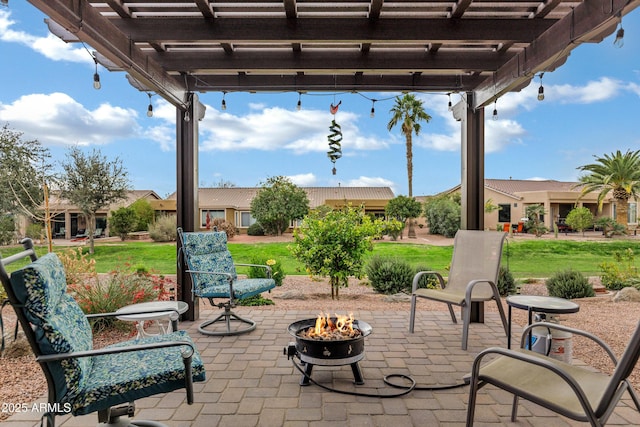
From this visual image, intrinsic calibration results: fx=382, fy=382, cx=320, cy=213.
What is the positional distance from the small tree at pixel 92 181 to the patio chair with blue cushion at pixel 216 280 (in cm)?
1239

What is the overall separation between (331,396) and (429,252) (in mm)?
14581

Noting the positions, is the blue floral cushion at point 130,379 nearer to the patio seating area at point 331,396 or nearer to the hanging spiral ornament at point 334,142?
the patio seating area at point 331,396

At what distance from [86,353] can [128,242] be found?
19.4 m

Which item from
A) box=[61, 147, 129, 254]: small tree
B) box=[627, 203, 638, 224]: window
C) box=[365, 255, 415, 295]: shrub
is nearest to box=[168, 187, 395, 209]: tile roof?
box=[61, 147, 129, 254]: small tree

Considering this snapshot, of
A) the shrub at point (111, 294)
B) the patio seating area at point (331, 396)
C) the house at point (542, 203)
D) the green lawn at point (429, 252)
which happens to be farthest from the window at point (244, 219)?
the patio seating area at point (331, 396)

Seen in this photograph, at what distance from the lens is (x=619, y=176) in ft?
56.2

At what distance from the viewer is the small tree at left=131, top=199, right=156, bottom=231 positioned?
19625 mm

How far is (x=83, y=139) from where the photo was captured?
14305mm

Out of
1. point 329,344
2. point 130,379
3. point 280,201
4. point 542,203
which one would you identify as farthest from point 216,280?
point 542,203

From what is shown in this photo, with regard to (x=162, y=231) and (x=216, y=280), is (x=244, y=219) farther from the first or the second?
(x=216, y=280)

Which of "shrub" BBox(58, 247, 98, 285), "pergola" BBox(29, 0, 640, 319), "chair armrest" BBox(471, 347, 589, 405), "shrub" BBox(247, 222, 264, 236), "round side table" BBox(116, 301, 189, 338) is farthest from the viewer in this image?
"shrub" BBox(247, 222, 264, 236)

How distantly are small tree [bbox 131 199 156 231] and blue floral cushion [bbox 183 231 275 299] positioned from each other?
54.1 feet

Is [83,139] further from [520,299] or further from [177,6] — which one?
[520,299]

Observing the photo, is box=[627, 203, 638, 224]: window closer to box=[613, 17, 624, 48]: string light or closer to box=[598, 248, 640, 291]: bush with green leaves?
box=[598, 248, 640, 291]: bush with green leaves
